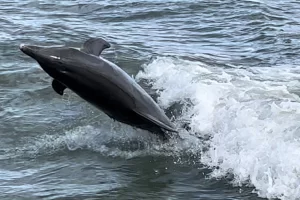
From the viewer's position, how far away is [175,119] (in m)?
10.7

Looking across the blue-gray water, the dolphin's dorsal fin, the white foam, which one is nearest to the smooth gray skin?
the dolphin's dorsal fin

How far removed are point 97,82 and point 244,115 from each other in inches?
95.5

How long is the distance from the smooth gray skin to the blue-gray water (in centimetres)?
75

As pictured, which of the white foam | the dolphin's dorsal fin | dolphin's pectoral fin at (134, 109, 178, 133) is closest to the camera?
the white foam

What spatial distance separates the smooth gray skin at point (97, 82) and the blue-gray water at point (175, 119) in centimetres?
75

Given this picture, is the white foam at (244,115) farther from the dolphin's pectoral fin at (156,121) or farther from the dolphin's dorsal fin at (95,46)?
the dolphin's dorsal fin at (95,46)

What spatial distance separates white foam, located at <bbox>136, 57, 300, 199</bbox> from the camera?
26.7ft

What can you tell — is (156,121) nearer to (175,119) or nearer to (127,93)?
(127,93)

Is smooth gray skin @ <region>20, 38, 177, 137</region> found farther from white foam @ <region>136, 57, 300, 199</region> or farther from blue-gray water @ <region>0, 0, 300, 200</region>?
white foam @ <region>136, 57, 300, 199</region>

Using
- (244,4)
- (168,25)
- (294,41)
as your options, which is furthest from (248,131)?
(244,4)

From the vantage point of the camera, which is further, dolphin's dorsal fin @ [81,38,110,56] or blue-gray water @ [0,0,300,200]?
dolphin's dorsal fin @ [81,38,110,56]

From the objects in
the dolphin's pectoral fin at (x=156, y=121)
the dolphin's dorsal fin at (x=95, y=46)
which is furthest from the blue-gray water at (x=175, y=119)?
the dolphin's dorsal fin at (x=95, y=46)

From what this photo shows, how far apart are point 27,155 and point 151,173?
1.82m

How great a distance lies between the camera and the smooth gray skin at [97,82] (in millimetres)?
8188
